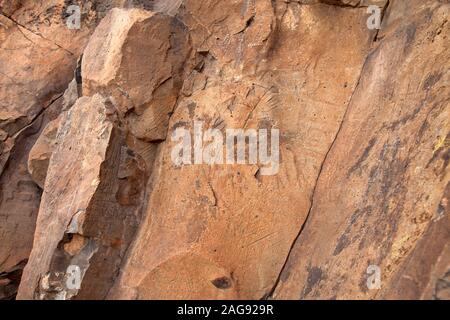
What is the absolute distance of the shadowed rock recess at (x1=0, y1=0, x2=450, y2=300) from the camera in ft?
11.9

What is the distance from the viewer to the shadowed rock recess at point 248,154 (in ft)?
11.9

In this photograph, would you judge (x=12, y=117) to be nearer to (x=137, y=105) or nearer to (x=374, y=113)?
(x=137, y=105)

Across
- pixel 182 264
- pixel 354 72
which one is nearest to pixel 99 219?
pixel 182 264

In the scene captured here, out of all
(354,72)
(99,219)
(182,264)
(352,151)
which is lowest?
(182,264)

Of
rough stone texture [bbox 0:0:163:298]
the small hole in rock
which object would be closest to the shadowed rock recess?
the small hole in rock

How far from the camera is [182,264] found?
3.81 metres

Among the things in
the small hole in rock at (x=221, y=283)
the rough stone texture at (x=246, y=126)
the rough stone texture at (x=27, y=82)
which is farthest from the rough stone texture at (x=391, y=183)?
the rough stone texture at (x=27, y=82)

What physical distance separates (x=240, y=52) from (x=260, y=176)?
94 cm

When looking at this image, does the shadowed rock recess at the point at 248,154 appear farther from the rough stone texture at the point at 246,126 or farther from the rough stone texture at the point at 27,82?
the rough stone texture at the point at 27,82

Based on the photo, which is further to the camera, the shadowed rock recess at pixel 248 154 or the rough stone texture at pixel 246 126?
the rough stone texture at pixel 246 126

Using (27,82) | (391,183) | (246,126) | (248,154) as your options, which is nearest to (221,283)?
(248,154)

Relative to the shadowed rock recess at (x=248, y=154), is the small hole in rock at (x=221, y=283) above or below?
below

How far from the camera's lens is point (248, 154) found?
409cm

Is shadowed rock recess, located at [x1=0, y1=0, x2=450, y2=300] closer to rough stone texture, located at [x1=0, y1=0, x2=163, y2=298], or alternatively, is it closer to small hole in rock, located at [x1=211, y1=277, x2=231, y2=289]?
small hole in rock, located at [x1=211, y1=277, x2=231, y2=289]
